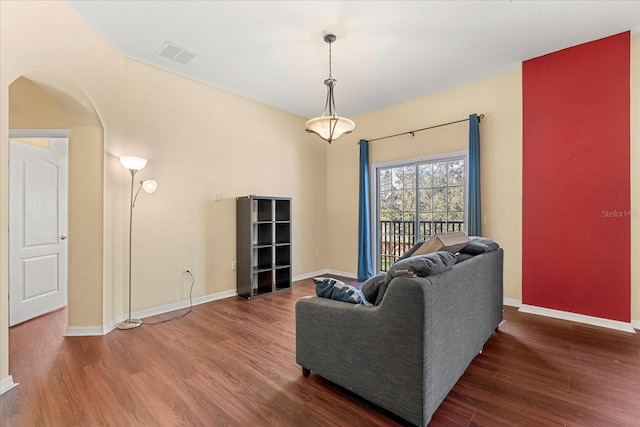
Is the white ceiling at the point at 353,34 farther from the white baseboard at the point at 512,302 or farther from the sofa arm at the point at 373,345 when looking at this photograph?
the white baseboard at the point at 512,302

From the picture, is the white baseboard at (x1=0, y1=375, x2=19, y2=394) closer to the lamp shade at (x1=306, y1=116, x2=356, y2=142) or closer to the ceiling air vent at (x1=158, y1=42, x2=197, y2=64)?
the lamp shade at (x1=306, y1=116, x2=356, y2=142)

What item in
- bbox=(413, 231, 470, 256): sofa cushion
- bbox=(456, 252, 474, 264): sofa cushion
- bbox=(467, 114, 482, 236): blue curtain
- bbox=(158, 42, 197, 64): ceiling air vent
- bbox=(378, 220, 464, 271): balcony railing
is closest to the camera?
bbox=(413, 231, 470, 256): sofa cushion

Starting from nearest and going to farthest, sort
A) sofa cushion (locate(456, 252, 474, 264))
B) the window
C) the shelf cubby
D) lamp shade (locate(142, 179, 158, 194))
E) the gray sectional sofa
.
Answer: the gray sectional sofa
sofa cushion (locate(456, 252, 474, 264))
lamp shade (locate(142, 179, 158, 194))
the shelf cubby
the window

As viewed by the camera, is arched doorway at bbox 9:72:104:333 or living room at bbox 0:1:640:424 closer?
living room at bbox 0:1:640:424

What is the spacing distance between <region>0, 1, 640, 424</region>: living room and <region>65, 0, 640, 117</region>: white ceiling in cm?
27

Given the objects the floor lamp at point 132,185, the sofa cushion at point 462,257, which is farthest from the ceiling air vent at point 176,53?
the sofa cushion at point 462,257

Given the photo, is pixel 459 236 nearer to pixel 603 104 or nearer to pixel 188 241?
pixel 603 104

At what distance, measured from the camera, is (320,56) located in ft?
11.4

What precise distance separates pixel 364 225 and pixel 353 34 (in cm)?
309

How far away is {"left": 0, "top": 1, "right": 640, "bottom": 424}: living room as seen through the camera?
2701 millimetres

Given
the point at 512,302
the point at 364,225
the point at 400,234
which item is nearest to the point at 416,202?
the point at 400,234

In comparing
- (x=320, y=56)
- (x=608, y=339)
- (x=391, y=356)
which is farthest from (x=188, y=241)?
(x=608, y=339)

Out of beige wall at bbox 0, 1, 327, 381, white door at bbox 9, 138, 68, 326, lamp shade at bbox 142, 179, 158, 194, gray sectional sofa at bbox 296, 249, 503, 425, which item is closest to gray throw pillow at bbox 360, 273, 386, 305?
gray sectional sofa at bbox 296, 249, 503, 425

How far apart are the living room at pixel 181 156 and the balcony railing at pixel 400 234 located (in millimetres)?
576
